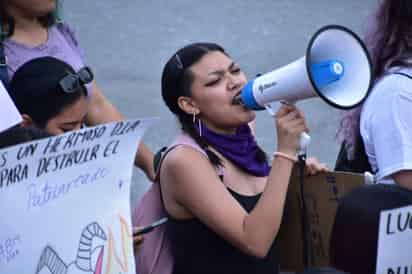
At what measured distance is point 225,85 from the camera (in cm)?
306

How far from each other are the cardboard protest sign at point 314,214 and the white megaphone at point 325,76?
29cm

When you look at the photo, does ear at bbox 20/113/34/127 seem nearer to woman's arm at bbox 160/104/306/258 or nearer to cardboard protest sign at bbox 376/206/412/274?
woman's arm at bbox 160/104/306/258

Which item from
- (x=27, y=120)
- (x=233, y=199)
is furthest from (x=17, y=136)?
(x=233, y=199)

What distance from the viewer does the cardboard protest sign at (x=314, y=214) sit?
3137mm

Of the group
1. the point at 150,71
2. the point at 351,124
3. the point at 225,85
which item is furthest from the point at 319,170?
the point at 150,71

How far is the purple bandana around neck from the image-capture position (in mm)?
3066

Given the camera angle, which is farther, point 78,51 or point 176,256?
point 78,51

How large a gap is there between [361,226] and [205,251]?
53 cm

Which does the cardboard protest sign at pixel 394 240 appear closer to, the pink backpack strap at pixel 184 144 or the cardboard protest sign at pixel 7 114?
the pink backpack strap at pixel 184 144

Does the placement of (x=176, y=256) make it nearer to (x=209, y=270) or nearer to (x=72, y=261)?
(x=209, y=270)

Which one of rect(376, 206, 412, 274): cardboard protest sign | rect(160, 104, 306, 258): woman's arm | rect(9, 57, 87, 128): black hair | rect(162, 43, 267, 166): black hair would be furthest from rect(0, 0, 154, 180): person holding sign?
rect(376, 206, 412, 274): cardboard protest sign

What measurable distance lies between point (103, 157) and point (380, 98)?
0.95m

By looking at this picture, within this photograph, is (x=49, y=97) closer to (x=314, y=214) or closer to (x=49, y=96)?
(x=49, y=96)

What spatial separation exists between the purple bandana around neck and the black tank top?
5.6 inches
